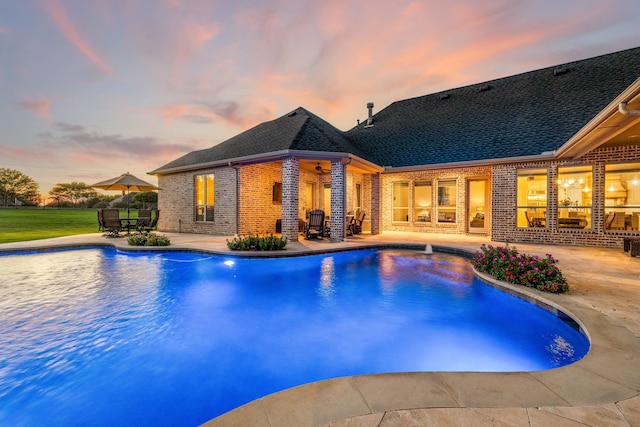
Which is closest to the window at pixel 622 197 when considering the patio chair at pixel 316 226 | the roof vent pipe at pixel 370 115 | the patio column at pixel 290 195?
the patio chair at pixel 316 226

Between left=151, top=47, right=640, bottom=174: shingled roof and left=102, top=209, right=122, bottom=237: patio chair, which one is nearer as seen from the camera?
left=151, top=47, right=640, bottom=174: shingled roof

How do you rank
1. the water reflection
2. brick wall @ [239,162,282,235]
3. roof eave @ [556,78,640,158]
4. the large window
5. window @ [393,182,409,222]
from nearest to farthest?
roof eave @ [556,78,640,158]
the water reflection
brick wall @ [239,162,282,235]
window @ [393,182,409,222]
the large window

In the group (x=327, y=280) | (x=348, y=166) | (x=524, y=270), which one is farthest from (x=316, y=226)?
(x=524, y=270)

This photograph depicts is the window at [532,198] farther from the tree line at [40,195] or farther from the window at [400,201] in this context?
the tree line at [40,195]

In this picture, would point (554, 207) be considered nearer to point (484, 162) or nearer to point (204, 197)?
point (484, 162)

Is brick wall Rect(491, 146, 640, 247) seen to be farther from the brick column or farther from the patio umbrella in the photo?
the patio umbrella

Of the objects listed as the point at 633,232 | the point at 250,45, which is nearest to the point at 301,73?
the point at 250,45

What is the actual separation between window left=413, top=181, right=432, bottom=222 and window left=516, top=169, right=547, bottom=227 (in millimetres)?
3677

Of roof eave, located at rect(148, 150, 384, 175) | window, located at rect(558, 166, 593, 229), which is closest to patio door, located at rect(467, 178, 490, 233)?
window, located at rect(558, 166, 593, 229)

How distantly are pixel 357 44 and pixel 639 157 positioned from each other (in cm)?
1004

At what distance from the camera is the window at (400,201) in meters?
13.8

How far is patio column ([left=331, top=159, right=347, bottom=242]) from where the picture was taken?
33.2 feet

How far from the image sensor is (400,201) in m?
14.0

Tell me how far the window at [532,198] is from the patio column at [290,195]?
8.24 metres
